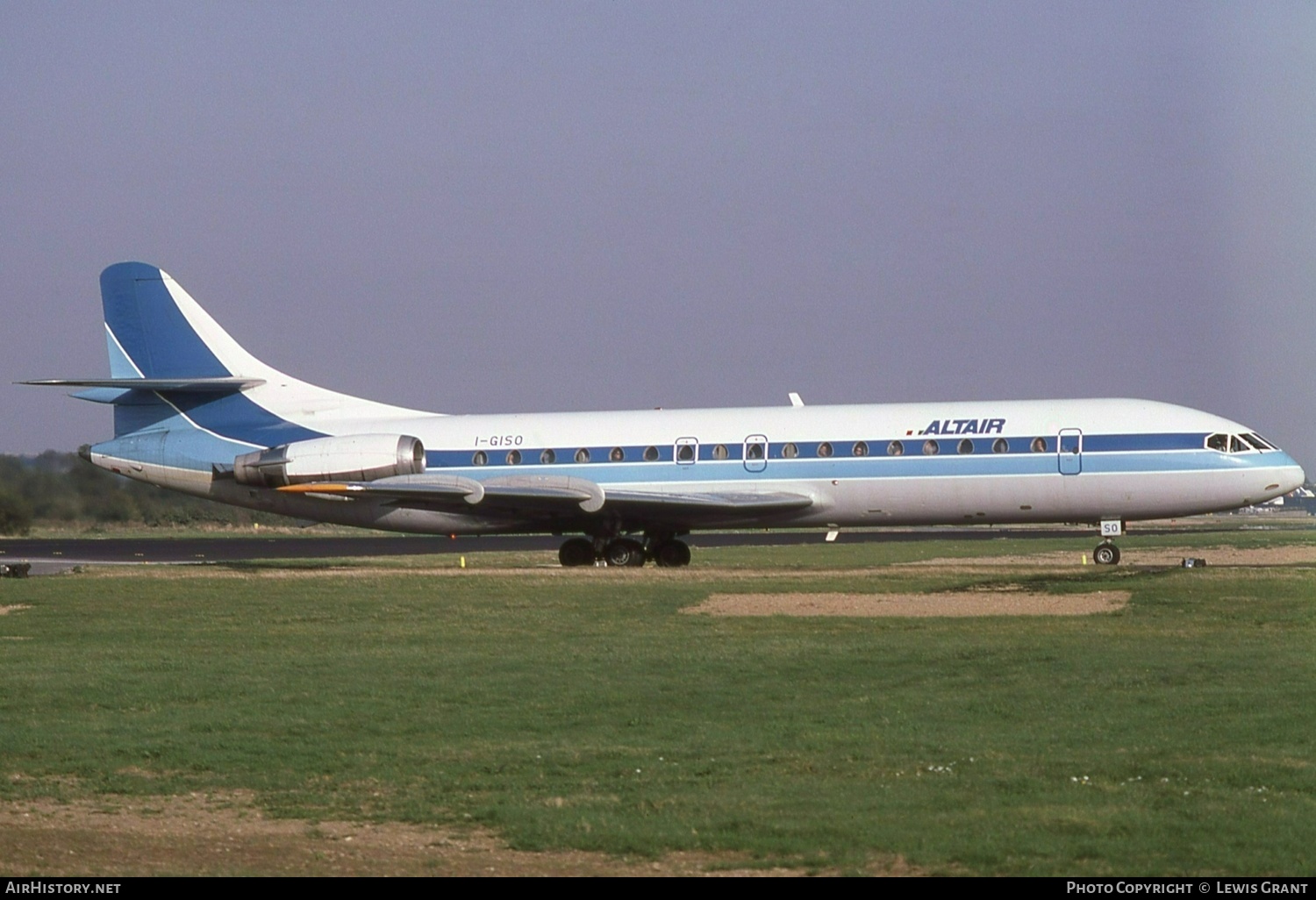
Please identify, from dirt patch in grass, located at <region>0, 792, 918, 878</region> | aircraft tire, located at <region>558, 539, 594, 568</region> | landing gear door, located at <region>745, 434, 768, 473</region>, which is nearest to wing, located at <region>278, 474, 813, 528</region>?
Answer: landing gear door, located at <region>745, 434, 768, 473</region>

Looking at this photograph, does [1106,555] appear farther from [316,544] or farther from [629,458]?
[316,544]

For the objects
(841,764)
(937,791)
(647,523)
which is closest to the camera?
(937,791)

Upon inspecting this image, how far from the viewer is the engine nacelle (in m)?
34.9

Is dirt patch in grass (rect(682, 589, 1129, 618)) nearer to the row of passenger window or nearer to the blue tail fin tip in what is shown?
the row of passenger window

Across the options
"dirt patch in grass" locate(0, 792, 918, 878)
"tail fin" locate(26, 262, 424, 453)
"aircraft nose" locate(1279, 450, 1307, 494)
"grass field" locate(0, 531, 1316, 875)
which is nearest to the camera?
"dirt patch in grass" locate(0, 792, 918, 878)

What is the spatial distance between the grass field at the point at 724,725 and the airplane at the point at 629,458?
8749 millimetres

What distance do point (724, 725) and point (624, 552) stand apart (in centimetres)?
2297

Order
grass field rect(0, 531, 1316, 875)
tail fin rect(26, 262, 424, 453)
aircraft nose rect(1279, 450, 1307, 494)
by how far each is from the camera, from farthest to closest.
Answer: tail fin rect(26, 262, 424, 453)
aircraft nose rect(1279, 450, 1307, 494)
grass field rect(0, 531, 1316, 875)

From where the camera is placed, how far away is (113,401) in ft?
126

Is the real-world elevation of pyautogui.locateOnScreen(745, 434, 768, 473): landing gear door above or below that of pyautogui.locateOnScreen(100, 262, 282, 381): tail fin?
below

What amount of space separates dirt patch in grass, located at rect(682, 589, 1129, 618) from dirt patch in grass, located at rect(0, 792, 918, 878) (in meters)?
12.7
